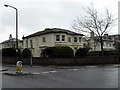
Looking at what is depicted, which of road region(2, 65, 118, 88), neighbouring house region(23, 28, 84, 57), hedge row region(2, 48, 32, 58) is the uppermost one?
neighbouring house region(23, 28, 84, 57)

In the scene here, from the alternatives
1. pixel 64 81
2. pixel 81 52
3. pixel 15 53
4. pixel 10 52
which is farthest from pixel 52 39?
pixel 64 81

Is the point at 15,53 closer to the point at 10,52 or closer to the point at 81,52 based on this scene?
the point at 10,52

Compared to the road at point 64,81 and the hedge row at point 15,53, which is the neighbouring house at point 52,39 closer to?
the hedge row at point 15,53

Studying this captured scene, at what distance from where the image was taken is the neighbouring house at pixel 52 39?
1961 inches

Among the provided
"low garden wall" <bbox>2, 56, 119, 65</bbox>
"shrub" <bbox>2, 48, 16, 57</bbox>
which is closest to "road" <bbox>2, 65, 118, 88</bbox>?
"low garden wall" <bbox>2, 56, 119, 65</bbox>

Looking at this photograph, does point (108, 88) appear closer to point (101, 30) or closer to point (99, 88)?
point (99, 88)

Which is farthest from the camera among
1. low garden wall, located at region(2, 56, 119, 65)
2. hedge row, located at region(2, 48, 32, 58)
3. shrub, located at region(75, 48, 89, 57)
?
hedge row, located at region(2, 48, 32, 58)

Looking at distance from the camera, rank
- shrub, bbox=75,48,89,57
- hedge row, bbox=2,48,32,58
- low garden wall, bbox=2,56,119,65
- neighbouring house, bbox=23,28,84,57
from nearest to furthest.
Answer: low garden wall, bbox=2,56,119,65 < shrub, bbox=75,48,89,57 < hedge row, bbox=2,48,32,58 < neighbouring house, bbox=23,28,84,57

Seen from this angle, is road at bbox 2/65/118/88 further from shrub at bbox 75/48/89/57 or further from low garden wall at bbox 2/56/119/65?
shrub at bbox 75/48/89/57

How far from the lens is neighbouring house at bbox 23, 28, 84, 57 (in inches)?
1961

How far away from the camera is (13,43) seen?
8156 centimetres

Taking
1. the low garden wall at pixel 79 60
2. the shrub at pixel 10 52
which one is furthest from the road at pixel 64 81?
the shrub at pixel 10 52

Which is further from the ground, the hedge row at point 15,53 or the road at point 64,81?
the hedge row at point 15,53

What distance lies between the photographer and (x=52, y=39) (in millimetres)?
49750
